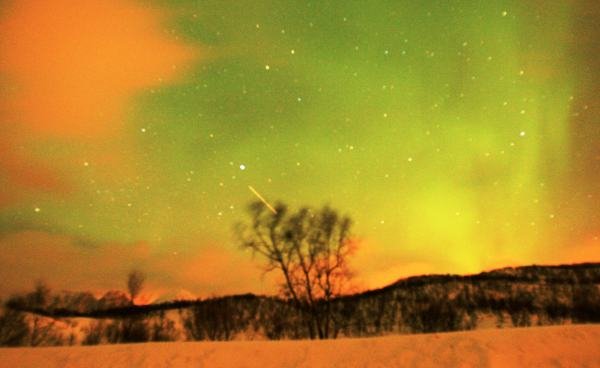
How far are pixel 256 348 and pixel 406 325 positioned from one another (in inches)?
1699

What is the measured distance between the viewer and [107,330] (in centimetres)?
5725

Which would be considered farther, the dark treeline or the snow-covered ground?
the dark treeline

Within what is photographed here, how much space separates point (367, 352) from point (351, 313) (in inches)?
1470

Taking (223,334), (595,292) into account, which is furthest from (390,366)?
(595,292)

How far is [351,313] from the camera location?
49750 millimetres

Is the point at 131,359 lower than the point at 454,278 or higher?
lower

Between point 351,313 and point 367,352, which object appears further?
point 351,313

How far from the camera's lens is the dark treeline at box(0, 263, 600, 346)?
1873 inches

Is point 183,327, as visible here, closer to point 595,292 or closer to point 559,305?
point 559,305

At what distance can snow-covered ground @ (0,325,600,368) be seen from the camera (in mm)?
12188

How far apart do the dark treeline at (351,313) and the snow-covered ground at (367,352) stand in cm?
2175

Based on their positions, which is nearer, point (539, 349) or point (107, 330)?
point (539, 349)

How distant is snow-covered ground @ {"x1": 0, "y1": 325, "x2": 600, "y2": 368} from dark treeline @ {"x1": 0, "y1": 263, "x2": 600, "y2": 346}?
2175 centimetres

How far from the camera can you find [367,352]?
535 inches
